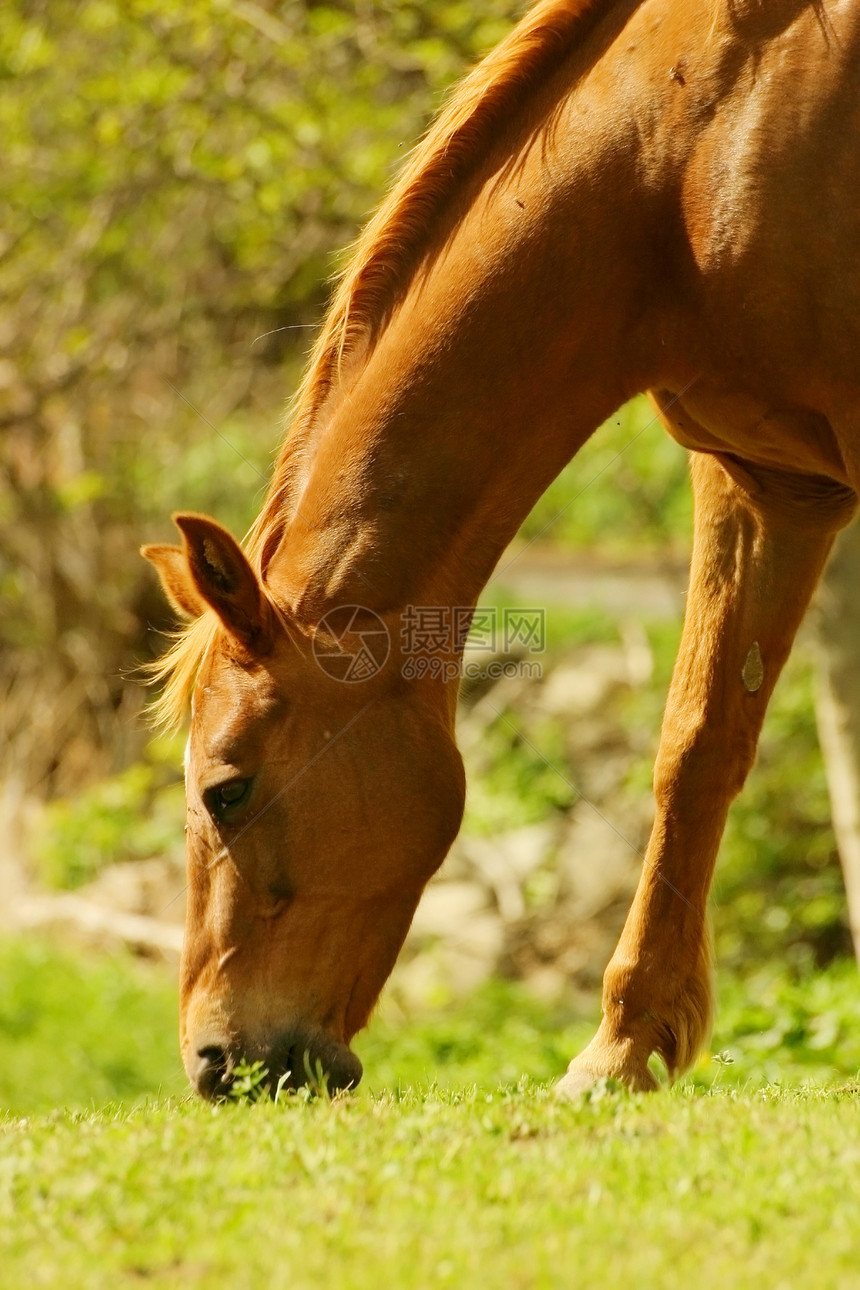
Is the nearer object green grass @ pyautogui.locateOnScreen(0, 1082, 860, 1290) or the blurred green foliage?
green grass @ pyautogui.locateOnScreen(0, 1082, 860, 1290)

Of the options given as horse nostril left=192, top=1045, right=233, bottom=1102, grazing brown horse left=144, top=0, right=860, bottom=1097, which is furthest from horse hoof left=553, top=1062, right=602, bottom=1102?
horse nostril left=192, top=1045, right=233, bottom=1102

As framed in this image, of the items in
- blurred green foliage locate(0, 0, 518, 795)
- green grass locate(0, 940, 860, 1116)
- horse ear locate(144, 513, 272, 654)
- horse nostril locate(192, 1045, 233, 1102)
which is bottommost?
green grass locate(0, 940, 860, 1116)

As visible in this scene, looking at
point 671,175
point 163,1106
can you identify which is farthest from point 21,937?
point 671,175

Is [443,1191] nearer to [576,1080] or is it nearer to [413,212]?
[576,1080]

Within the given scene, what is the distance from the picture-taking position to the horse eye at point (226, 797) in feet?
11.3

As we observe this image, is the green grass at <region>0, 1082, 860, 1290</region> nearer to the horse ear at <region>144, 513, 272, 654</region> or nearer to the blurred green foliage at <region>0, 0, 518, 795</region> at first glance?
the horse ear at <region>144, 513, 272, 654</region>

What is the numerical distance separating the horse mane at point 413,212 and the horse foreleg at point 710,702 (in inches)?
39.0

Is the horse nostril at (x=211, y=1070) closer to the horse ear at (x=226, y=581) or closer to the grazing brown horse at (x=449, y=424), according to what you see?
the grazing brown horse at (x=449, y=424)

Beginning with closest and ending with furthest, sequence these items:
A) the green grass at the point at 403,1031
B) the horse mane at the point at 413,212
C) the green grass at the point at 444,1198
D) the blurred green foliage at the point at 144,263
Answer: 1. the green grass at the point at 444,1198
2. the horse mane at the point at 413,212
3. the green grass at the point at 403,1031
4. the blurred green foliage at the point at 144,263

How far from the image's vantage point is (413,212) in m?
3.61

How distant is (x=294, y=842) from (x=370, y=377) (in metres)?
1.11

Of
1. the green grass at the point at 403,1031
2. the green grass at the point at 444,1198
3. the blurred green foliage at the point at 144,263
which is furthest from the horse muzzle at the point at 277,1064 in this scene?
the blurred green foliage at the point at 144,263

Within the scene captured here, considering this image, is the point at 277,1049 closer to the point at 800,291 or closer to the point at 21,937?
the point at 800,291

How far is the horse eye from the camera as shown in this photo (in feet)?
11.3
